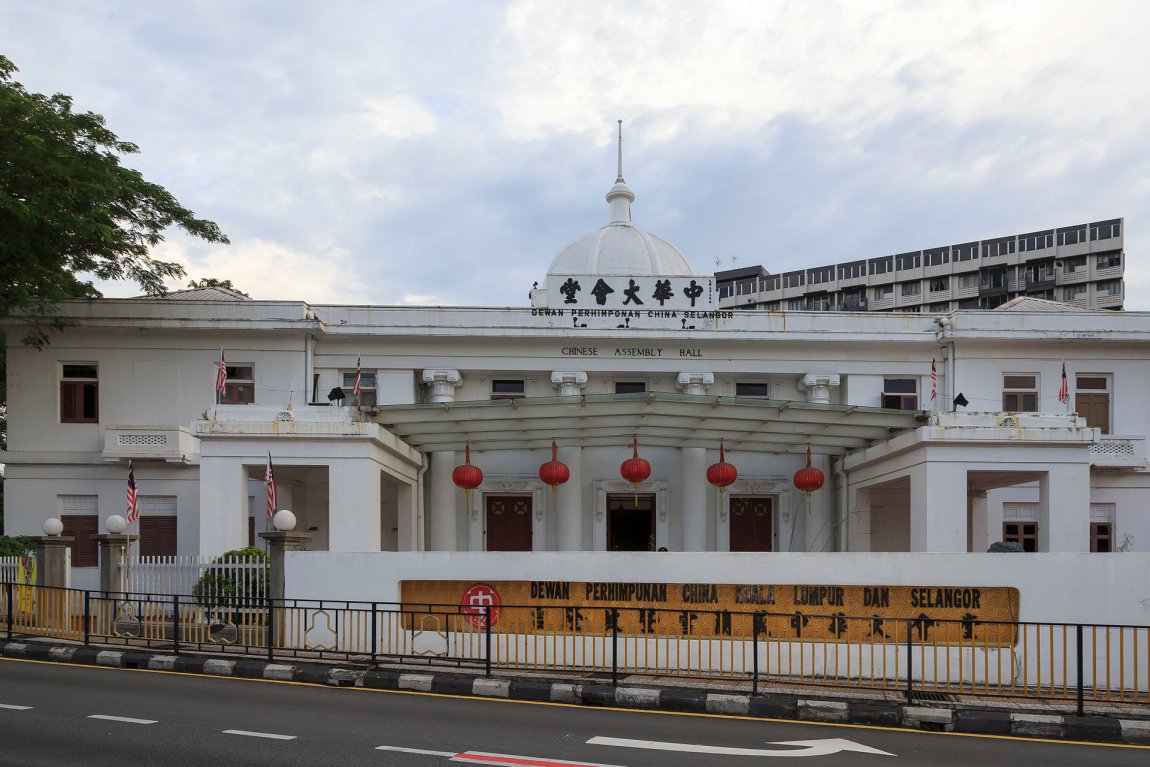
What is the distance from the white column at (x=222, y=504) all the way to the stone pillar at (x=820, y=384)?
45.6 ft

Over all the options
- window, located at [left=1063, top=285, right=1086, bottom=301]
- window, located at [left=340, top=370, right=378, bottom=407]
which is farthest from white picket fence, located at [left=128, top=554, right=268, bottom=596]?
window, located at [left=1063, top=285, right=1086, bottom=301]

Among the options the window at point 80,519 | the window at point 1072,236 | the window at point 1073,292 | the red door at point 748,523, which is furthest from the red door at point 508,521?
the window at point 1072,236

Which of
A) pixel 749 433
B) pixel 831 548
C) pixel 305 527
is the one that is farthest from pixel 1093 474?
pixel 305 527

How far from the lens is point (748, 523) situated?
92.0 ft

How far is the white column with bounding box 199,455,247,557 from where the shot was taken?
845 inches

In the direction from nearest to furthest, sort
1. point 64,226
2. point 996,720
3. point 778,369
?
point 996,720, point 64,226, point 778,369

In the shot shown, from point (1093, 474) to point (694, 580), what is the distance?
15717mm

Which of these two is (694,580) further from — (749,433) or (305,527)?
(305,527)

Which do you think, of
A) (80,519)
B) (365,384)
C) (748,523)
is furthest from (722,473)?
(80,519)

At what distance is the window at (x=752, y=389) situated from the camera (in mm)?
28188

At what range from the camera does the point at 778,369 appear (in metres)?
27.6

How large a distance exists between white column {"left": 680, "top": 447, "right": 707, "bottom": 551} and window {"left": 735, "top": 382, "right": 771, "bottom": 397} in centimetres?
290

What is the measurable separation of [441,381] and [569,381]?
3.30 meters

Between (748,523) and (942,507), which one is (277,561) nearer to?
(942,507)
